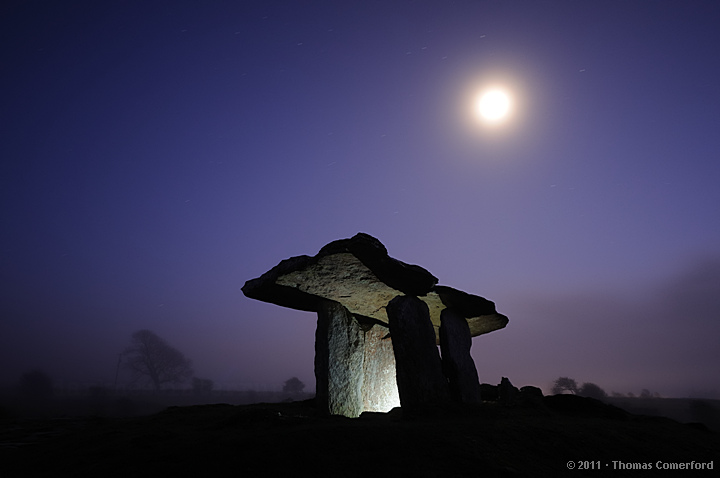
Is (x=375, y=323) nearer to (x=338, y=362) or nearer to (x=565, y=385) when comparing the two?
(x=338, y=362)

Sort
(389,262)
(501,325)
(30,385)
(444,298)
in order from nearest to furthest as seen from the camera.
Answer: (389,262) → (444,298) → (501,325) → (30,385)

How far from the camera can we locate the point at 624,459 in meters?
4.67

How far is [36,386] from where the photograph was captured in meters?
36.5

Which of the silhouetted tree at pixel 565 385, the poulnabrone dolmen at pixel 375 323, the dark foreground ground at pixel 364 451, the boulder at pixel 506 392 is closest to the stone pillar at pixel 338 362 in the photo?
the poulnabrone dolmen at pixel 375 323

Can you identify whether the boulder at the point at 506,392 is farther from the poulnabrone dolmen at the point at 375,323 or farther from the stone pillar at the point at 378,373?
the stone pillar at the point at 378,373

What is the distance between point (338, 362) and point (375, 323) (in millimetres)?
2166

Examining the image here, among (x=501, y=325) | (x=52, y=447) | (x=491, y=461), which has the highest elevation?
(x=501, y=325)

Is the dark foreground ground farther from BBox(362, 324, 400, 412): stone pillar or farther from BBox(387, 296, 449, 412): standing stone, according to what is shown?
BBox(362, 324, 400, 412): stone pillar

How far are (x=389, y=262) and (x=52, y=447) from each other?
6.51m

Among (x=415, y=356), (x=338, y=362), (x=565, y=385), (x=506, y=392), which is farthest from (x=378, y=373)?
(x=565, y=385)

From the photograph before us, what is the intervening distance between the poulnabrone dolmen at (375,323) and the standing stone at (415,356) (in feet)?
0.07

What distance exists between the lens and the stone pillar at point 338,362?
29.6 feet

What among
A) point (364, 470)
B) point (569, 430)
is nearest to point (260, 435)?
point (364, 470)

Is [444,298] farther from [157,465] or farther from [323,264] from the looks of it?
[157,465]
